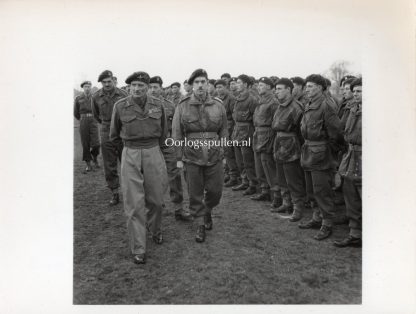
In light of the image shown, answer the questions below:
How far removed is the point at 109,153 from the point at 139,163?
1868 mm

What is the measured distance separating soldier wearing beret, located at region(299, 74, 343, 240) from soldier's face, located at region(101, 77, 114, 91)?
285cm

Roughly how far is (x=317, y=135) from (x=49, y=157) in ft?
10.3

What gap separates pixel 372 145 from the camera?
3.97 m

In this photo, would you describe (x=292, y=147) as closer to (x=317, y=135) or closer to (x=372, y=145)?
(x=317, y=135)

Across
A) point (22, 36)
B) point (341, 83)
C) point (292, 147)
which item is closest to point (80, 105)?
point (22, 36)

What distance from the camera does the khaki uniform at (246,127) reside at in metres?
6.26

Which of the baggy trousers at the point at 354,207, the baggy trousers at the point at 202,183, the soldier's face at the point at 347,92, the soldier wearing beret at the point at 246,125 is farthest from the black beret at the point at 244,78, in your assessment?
the baggy trousers at the point at 354,207

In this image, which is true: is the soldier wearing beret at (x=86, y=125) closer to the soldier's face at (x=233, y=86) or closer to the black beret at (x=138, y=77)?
the soldier's face at (x=233, y=86)

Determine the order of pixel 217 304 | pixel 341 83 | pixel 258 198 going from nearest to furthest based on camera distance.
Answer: pixel 217 304, pixel 341 83, pixel 258 198

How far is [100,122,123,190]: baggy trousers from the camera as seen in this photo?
18.5ft

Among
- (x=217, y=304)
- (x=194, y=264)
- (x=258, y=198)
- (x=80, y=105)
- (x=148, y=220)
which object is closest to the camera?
(x=217, y=304)

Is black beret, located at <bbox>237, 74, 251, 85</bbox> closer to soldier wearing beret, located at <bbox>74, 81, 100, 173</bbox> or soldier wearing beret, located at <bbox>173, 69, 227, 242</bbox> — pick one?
soldier wearing beret, located at <bbox>173, 69, 227, 242</bbox>

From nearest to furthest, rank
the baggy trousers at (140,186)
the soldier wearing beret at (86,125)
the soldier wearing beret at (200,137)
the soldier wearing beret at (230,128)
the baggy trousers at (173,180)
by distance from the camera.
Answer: the baggy trousers at (140,186) < the soldier wearing beret at (200,137) < the baggy trousers at (173,180) < the soldier wearing beret at (230,128) < the soldier wearing beret at (86,125)

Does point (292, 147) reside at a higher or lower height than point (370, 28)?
lower
